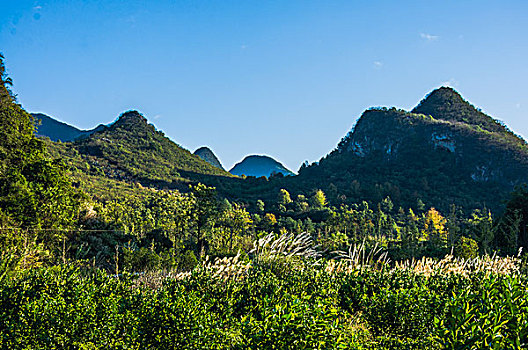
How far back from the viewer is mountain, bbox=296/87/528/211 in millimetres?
54562

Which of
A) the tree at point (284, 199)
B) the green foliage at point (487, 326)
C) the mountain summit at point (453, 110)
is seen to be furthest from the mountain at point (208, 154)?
the green foliage at point (487, 326)

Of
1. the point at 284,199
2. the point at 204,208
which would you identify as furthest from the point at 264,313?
the point at 284,199

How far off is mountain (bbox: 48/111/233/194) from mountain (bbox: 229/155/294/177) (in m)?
90.6

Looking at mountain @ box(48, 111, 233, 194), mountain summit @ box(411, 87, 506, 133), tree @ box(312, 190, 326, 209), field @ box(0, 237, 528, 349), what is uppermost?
mountain summit @ box(411, 87, 506, 133)

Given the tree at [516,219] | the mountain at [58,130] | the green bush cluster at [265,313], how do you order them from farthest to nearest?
the mountain at [58,130], the tree at [516,219], the green bush cluster at [265,313]

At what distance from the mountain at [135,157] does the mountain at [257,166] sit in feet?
297

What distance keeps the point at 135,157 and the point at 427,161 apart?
53337 millimetres

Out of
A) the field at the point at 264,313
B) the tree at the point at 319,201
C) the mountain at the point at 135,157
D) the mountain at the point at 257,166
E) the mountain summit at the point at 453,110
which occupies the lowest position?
the field at the point at 264,313

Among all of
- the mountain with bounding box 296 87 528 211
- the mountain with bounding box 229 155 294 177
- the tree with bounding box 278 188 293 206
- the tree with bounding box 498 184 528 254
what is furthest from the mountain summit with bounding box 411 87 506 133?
the mountain with bounding box 229 155 294 177

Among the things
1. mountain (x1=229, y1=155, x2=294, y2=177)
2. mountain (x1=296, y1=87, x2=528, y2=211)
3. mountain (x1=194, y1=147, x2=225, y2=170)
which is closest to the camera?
mountain (x1=296, y1=87, x2=528, y2=211)

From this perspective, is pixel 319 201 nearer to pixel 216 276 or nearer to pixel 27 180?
pixel 27 180

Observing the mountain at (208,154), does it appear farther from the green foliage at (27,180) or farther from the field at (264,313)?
the field at (264,313)

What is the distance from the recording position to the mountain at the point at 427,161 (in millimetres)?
54562

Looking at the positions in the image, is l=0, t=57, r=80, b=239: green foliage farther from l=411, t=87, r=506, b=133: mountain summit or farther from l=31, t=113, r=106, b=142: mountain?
l=31, t=113, r=106, b=142: mountain
